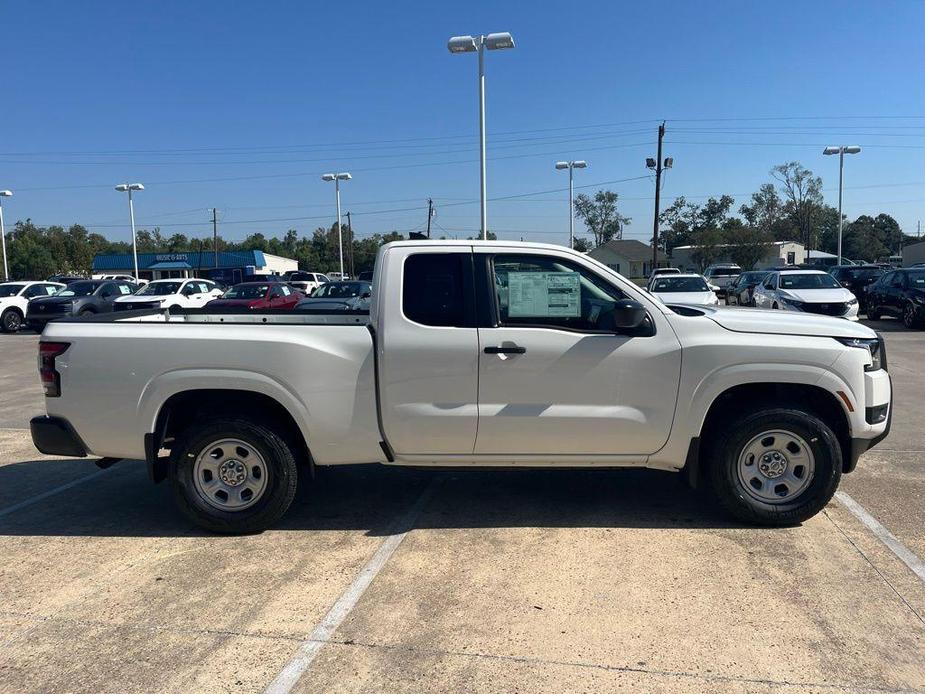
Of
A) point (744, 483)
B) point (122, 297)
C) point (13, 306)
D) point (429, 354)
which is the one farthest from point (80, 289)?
point (744, 483)

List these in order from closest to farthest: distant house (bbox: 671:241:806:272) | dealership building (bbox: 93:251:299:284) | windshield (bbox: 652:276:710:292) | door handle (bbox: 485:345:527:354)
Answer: door handle (bbox: 485:345:527:354)
windshield (bbox: 652:276:710:292)
distant house (bbox: 671:241:806:272)
dealership building (bbox: 93:251:299:284)

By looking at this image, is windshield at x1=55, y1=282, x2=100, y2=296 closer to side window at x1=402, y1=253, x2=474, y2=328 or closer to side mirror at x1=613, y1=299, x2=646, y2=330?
side window at x1=402, y1=253, x2=474, y2=328

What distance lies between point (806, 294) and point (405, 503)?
14823 millimetres

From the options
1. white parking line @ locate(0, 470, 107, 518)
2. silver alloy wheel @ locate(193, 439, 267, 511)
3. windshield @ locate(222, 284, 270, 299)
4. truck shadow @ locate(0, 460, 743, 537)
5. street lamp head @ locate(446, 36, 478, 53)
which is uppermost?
street lamp head @ locate(446, 36, 478, 53)

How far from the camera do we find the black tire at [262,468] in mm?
4508

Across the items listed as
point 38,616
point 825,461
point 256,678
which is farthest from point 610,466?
point 38,616

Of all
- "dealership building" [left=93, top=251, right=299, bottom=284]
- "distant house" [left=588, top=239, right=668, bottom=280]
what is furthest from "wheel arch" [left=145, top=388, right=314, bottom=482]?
"distant house" [left=588, top=239, right=668, bottom=280]

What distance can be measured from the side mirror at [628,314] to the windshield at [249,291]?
19.7m

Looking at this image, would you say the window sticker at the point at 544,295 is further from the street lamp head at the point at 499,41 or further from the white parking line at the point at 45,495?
the street lamp head at the point at 499,41

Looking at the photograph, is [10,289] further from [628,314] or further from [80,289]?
[628,314]

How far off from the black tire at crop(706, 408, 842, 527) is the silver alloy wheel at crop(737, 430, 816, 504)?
0.08ft

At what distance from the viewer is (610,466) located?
459cm

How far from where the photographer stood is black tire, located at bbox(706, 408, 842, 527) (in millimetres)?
4422

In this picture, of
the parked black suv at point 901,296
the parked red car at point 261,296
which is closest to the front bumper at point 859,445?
the parked black suv at point 901,296
